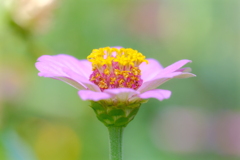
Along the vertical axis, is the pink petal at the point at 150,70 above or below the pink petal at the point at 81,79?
above

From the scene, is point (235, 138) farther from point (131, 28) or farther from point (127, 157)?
point (131, 28)

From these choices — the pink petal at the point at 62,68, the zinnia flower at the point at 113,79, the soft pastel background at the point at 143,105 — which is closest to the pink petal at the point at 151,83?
the zinnia flower at the point at 113,79

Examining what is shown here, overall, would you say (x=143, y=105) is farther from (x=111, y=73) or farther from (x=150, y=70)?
(x=111, y=73)

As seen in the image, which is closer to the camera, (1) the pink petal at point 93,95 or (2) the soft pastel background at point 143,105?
(1) the pink petal at point 93,95

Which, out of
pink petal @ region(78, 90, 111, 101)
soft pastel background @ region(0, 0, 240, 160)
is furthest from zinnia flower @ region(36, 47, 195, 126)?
soft pastel background @ region(0, 0, 240, 160)

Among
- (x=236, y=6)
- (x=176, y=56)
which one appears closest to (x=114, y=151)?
(x=176, y=56)

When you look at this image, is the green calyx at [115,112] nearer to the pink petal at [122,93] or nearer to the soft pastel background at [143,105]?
the pink petal at [122,93]

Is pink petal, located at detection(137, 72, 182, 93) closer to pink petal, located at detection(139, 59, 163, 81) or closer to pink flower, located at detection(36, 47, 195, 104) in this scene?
pink flower, located at detection(36, 47, 195, 104)
